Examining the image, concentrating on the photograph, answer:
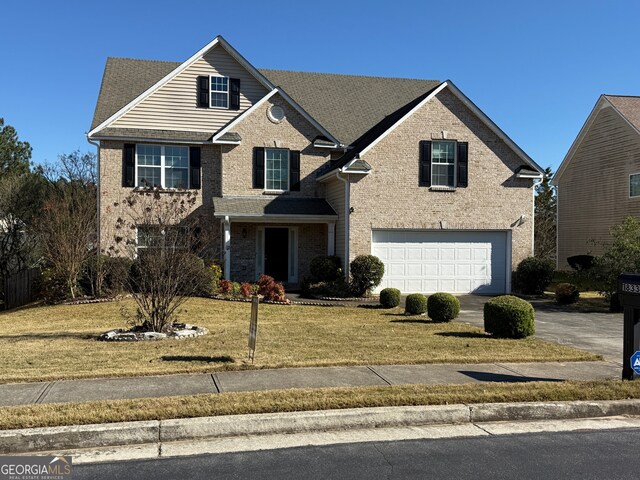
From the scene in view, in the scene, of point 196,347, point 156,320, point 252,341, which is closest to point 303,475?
point 252,341

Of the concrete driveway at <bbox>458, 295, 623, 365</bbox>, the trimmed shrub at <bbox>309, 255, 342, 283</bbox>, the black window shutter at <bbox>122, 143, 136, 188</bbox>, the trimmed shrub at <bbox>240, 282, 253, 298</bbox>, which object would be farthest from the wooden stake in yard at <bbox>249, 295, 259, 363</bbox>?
the black window shutter at <bbox>122, 143, 136, 188</bbox>

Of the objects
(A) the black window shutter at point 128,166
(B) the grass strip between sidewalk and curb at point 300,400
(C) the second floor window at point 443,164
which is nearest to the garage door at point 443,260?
(C) the second floor window at point 443,164

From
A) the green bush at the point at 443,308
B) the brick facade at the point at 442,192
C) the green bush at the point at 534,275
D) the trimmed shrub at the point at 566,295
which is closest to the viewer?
the green bush at the point at 443,308

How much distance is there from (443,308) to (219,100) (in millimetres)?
13665

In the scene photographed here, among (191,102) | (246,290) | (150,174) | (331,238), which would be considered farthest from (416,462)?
(191,102)

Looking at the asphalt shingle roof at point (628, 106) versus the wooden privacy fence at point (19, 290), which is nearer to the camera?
the wooden privacy fence at point (19, 290)

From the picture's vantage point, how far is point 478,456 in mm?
5480

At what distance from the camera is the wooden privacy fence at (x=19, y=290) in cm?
2053

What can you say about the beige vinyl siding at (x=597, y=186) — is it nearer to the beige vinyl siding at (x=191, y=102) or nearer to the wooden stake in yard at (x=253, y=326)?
the beige vinyl siding at (x=191, y=102)

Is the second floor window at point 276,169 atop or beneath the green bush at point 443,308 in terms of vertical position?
atop

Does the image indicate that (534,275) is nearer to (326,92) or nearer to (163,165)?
(326,92)

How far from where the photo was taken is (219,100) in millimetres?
22828

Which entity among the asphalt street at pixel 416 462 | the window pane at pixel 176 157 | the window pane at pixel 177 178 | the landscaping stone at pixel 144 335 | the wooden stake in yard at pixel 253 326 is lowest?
the asphalt street at pixel 416 462

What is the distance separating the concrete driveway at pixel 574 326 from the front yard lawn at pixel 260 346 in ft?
2.88
